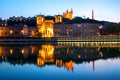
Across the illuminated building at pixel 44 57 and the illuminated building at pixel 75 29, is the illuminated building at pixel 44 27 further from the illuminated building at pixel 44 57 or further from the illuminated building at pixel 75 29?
the illuminated building at pixel 44 57

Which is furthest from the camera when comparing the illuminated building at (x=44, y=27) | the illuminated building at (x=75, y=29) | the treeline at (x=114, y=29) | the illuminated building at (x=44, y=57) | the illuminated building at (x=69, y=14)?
the illuminated building at (x=69, y=14)

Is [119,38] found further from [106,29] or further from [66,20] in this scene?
[66,20]

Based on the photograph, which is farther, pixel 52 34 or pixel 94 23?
pixel 94 23

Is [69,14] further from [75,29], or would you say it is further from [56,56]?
[56,56]

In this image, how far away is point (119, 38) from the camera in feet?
254

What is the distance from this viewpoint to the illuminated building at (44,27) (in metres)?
92.7

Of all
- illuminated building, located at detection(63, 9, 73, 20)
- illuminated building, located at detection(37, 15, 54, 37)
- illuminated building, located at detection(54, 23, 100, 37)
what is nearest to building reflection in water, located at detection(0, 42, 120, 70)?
illuminated building, located at detection(37, 15, 54, 37)

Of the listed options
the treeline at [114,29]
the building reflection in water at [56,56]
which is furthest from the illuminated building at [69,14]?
the building reflection in water at [56,56]

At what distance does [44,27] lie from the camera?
95750 millimetres

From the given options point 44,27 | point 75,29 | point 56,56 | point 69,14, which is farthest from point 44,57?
point 69,14

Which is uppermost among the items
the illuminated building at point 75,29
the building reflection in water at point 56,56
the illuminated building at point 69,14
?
the illuminated building at point 69,14

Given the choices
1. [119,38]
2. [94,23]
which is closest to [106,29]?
[94,23]

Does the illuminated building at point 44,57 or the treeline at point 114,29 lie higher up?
the treeline at point 114,29

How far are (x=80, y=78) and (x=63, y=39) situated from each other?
62089 mm
